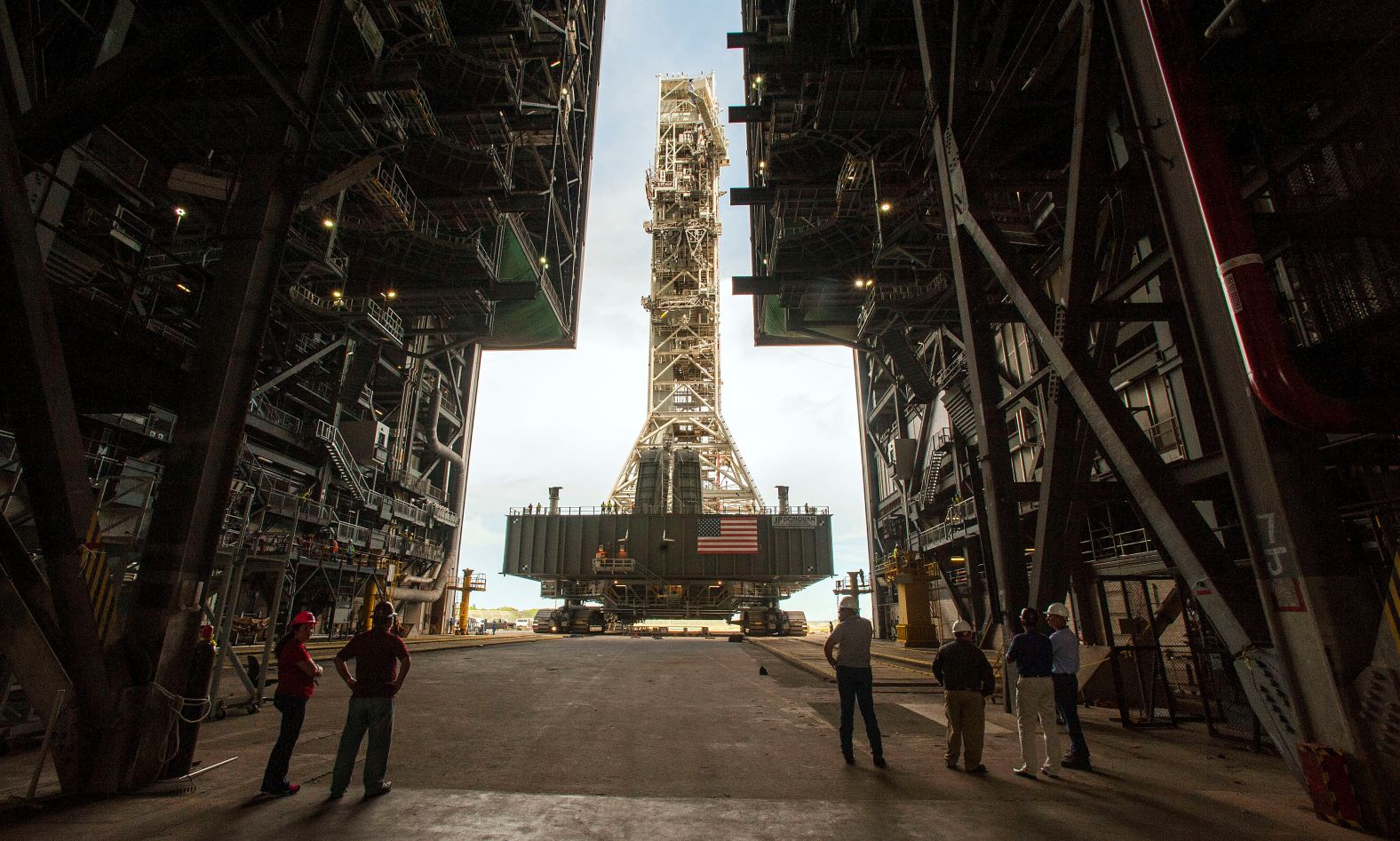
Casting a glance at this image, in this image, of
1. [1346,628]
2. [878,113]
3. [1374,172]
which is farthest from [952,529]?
[1346,628]

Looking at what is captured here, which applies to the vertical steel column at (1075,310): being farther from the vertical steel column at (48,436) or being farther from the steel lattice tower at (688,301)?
the steel lattice tower at (688,301)

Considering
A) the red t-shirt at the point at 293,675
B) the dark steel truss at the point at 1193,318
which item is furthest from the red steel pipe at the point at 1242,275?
the red t-shirt at the point at 293,675

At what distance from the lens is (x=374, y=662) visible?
4.72 m

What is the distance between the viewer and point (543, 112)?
30.0 m

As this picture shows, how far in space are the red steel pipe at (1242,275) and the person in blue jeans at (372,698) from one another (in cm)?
589

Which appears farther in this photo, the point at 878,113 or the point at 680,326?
the point at 680,326

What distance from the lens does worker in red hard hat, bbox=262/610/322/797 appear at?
4.47 meters

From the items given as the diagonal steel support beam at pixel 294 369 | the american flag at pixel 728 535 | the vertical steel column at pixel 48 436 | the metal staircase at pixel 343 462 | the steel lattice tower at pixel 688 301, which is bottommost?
the vertical steel column at pixel 48 436

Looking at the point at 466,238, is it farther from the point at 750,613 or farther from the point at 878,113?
the point at 750,613

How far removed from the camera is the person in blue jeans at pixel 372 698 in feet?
14.7

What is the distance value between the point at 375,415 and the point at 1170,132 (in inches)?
1352

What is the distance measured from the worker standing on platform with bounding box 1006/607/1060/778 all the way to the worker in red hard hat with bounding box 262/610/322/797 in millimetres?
5692

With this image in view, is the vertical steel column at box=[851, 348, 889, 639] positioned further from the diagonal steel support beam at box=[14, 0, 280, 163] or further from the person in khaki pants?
the diagonal steel support beam at box=[14, 0, 280, 163]

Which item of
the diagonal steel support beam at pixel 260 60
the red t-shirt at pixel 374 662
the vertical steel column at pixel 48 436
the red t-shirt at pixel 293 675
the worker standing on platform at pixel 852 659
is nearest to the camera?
the vertical steel column at pixel 48 436
